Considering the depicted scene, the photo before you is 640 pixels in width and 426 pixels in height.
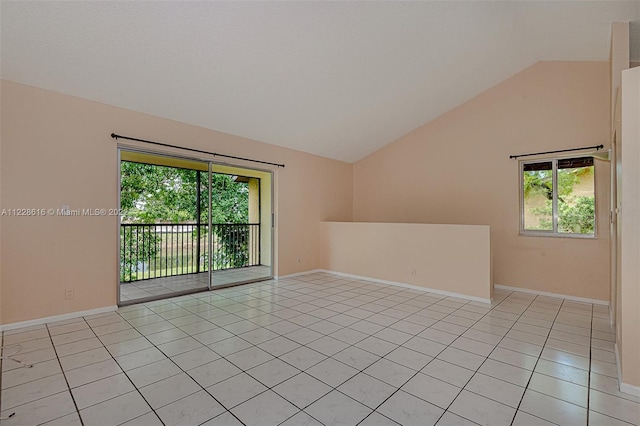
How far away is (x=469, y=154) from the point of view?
5438 mm

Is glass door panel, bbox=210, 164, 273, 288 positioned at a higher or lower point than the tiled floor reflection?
higher

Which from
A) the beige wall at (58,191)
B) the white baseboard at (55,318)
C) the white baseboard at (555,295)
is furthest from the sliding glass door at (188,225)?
the white baseboard at (555,295)

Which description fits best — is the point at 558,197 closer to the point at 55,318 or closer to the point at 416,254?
the point at 416,254

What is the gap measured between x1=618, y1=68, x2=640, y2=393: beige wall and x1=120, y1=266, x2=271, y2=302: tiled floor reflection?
486 cm

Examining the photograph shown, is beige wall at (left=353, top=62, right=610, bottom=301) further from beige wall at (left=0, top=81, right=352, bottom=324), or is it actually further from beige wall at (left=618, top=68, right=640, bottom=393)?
beige wall at (left=0, top=81, right=352, bottom=324)

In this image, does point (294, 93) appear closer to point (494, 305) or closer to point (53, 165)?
point (53, 165)

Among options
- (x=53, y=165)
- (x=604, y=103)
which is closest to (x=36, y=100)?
(x=53, y=165)

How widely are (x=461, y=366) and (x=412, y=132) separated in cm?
488

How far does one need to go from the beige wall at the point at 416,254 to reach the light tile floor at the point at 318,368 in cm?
63

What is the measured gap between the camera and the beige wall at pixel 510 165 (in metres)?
4.28

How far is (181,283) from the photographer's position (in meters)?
5.31

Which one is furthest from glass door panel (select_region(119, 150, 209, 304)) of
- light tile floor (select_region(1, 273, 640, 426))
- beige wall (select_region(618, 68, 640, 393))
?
beige wall (select_region(618, 68, 640, 393))

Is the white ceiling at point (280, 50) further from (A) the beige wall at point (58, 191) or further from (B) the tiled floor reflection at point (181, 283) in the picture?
(B) the tiled floor reflection at point (181, 283)

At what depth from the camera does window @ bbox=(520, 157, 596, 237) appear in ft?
14.4
